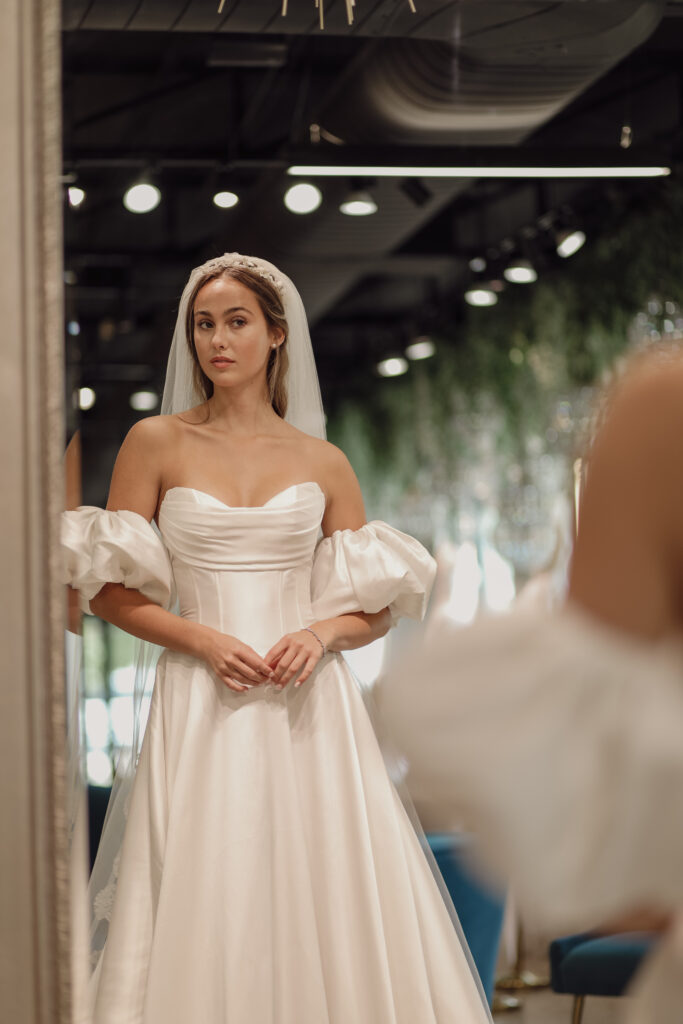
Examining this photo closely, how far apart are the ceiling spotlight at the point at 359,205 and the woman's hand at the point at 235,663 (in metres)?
3.24

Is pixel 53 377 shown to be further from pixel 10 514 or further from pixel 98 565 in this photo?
pixel 98 565

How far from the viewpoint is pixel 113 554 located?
204cm

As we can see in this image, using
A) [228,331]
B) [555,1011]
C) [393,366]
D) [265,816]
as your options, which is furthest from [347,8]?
[393,366]

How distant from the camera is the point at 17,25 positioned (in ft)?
4.91

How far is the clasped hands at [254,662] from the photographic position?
2045mm

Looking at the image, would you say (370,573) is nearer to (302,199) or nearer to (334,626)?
(334,626)

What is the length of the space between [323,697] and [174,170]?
4.45 m

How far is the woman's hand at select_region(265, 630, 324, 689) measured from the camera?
2057 mm

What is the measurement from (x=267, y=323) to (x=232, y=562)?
1.49 feet

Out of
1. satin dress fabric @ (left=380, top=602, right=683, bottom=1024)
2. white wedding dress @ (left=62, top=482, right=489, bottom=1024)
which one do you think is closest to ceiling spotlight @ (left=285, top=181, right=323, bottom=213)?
white wedding dress @ (left=62, top=482, right=489, bottom=1024)

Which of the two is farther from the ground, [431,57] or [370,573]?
[431,57]

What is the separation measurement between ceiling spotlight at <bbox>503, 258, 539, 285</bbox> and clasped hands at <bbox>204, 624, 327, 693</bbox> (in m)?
5.19

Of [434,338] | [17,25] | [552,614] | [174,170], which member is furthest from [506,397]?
[552,614]

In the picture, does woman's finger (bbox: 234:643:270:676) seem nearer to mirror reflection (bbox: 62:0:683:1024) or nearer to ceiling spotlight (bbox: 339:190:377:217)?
mirror reflection (bbox: 62:0:683:1024)
